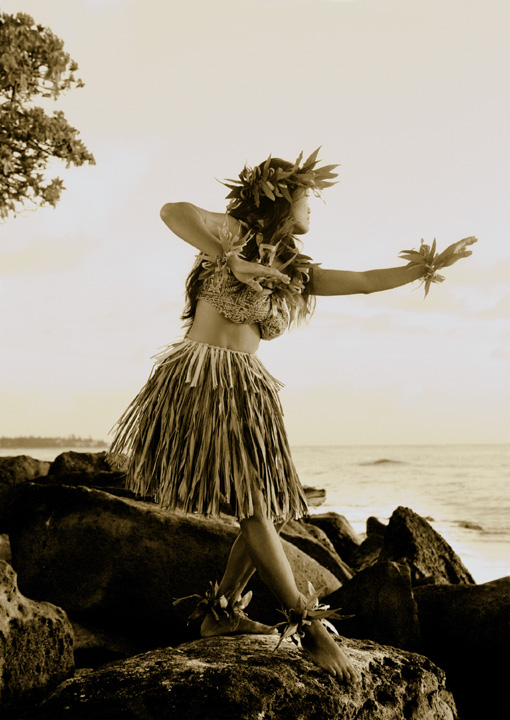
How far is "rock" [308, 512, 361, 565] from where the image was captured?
6141mm

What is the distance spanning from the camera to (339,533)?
6246 millimetres

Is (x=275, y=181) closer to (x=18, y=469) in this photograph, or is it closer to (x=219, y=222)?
(x=219, y=222)

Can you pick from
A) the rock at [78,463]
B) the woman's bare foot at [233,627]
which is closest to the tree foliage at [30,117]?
the rock at [78,463]

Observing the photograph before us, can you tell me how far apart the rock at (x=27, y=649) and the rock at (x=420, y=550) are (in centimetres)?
216

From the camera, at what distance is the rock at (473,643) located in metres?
3.48

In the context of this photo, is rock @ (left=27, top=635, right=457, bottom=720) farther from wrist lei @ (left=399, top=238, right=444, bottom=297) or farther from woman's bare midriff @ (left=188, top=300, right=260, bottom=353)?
wrist lei @ (left=399, top=238, right=444, bottom=297)

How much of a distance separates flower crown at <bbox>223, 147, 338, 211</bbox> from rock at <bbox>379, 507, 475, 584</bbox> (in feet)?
7.81

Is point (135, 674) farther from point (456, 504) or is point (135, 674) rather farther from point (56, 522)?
point (456, 504)

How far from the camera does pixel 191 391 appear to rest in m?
3.03

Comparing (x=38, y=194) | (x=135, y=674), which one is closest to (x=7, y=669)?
(x=135, y=674)

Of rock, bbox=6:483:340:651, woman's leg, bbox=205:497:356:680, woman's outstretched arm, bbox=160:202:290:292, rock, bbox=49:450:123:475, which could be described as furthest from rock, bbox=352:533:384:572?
woman's outstretched arm, bbox=160:202:290:292

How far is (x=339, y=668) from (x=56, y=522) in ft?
6.35

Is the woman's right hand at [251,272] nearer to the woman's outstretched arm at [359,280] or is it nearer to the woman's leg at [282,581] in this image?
the woman's outstretched arm at [359,280]

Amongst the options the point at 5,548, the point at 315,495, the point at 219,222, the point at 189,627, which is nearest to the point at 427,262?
the point at 219,222
